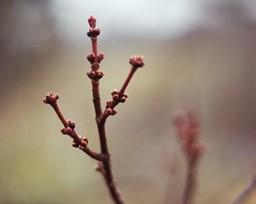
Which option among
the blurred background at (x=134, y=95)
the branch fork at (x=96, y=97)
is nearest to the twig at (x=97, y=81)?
the branch fork at (x=96, y=97)

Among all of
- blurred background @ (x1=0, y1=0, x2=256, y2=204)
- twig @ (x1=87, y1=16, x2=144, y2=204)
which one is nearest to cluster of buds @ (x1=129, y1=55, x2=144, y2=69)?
twig @ (x1=87, y1=16, x2=144, y2=204)

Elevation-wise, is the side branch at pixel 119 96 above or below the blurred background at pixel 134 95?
below

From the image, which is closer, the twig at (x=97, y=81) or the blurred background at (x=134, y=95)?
the twig at (x=97, y=81)

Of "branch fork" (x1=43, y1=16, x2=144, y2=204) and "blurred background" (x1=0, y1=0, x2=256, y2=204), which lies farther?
"blurred background" (x1=0, y1=0, x2=256, y2=204)

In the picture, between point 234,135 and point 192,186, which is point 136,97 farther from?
point 192,186

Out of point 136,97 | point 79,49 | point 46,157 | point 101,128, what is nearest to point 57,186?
point 46,157

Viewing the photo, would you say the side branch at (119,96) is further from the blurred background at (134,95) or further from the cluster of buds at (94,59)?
the blurred background at (134,95)

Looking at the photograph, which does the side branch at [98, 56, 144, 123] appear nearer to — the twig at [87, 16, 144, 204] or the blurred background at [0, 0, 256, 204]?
the twig at [87, 16, 144, 204]

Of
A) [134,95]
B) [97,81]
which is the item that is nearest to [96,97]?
[97,81]
